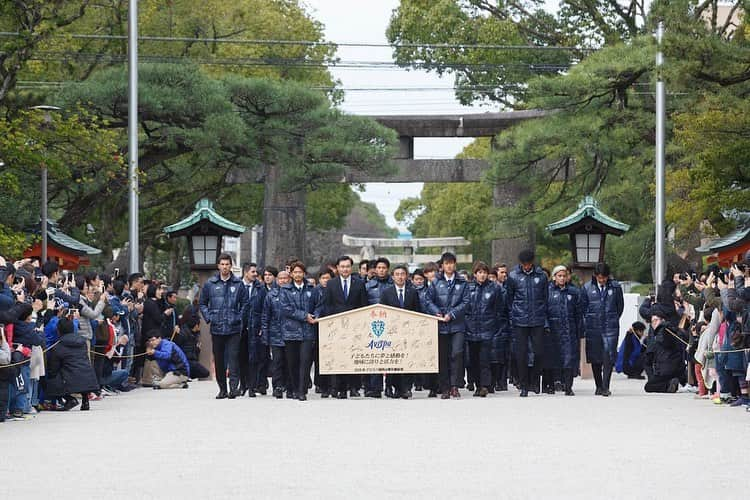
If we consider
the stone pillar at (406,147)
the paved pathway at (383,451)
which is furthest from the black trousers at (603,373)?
the stone pillar at (406,147)

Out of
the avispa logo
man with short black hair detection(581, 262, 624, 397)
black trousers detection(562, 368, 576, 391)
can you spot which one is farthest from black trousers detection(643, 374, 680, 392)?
the avispa logo

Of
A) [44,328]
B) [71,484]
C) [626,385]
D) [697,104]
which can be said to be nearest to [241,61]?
[697,104]

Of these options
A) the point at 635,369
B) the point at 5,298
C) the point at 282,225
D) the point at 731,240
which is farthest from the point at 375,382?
the point at 282,225

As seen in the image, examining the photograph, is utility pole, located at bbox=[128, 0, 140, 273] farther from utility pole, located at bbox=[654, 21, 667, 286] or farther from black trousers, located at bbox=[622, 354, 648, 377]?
utility pole, located at bbox=[654, 21, 667, 286]

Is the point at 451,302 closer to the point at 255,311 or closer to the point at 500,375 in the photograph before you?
the point at 500,375

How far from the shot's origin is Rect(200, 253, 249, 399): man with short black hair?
20281 millimetres

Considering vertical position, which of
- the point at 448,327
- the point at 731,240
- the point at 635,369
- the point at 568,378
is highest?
the point at 731,240

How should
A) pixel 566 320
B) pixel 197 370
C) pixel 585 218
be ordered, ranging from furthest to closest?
pixel 585 218 < pixel 197 370 < pixel 566 320

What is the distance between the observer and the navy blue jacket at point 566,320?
20.9m

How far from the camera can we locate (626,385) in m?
24.3

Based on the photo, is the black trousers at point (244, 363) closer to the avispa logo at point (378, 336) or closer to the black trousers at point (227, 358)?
the black trousers at point (227, 358)

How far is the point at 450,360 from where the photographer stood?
802 inches

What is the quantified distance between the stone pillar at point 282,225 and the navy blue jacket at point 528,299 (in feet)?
65.4

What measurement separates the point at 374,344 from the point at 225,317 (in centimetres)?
206
